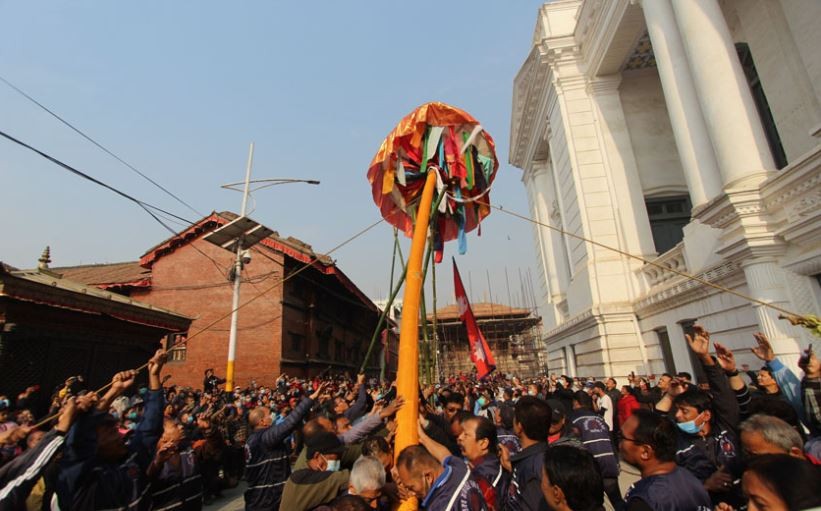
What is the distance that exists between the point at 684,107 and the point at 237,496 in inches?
478

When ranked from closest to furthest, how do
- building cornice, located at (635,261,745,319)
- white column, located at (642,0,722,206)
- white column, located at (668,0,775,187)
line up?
white column, located at (668,0,775,187) < building cornice, located at (635,261,745,319) < white column, located at (642,0,722,206)

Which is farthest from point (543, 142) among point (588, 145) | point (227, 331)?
point (227, 331)

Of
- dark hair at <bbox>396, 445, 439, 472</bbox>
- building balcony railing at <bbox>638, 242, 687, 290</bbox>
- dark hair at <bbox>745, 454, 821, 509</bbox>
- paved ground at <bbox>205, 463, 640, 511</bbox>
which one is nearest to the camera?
dark hair at <bbox>745, 454, 821, 509</bbox>

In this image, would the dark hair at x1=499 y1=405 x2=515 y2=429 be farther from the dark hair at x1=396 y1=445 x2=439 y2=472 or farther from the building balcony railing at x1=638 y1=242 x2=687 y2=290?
the building balcony railing at x1=638 y1=242 x2=687 y2=290

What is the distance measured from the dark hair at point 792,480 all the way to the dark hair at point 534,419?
4.00 feet

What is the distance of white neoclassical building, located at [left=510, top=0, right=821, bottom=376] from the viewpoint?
704cm

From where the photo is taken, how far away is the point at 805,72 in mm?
8656

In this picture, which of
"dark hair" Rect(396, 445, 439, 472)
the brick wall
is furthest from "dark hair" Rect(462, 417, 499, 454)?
the brick wall

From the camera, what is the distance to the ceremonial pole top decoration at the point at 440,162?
4062mm

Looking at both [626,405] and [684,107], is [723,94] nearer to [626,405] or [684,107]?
[684,107]

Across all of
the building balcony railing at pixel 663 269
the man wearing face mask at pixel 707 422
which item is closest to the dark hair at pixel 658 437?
the man wearing face mask at pixel 707 422

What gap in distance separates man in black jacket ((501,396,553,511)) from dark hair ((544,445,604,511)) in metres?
0.47

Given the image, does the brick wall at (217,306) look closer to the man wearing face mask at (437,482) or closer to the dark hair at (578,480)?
the man wearing face mask at (437,482)

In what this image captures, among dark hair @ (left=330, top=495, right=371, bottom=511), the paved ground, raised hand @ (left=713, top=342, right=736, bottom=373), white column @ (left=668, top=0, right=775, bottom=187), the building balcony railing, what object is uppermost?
white column @ (left=668, top=0, right=775, bottom=187)
